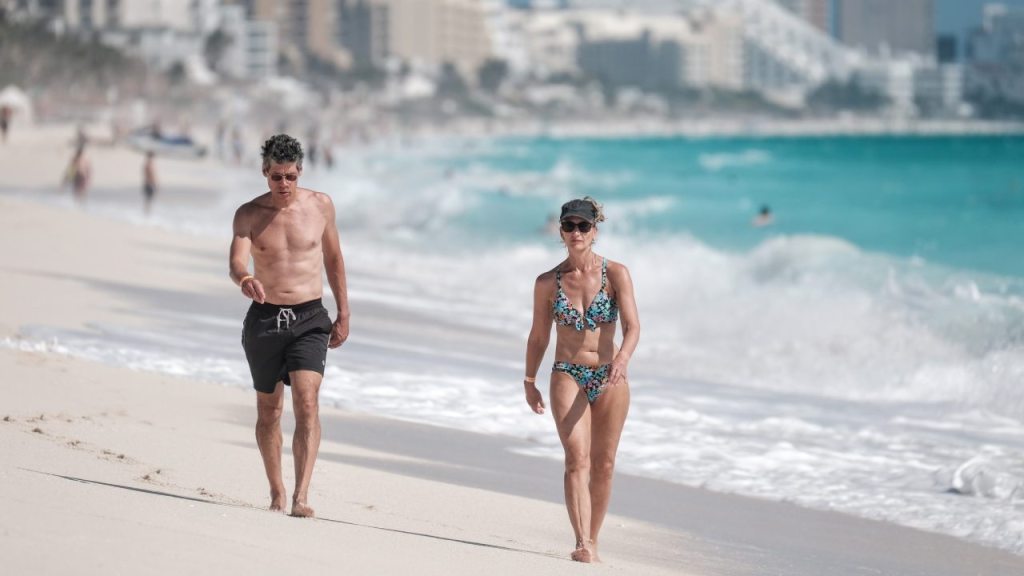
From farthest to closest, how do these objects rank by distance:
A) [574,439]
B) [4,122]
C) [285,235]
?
1. [4,122]
2. [285,235]
3. [574,439]

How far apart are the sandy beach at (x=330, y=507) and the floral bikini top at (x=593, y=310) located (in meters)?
0.88

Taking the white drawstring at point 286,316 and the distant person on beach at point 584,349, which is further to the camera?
the white drawstring at point 286,316

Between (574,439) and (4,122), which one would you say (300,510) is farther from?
(4,122)

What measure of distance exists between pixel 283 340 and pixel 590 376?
46.1 inches

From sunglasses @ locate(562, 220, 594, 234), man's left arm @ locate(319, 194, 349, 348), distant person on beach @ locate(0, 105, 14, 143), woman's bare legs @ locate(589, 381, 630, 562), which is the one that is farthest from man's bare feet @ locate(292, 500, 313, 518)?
distant person on beach @ locate(0, 105, 14, 143)

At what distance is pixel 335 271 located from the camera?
5.87 meters

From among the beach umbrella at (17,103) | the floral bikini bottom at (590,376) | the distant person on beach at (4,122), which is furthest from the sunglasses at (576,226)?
the beach umbrella at (17,103)

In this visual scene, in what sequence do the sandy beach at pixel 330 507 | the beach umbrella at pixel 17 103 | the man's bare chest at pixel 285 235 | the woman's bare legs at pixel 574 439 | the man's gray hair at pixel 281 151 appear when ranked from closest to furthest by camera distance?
the sandy beach at pixel 330 507 < the woman's bare legs at pixel 574 439 < the man's gray hair at pixel 281 151 < the man's bare chest at pixel 285 235 < the beach umbrella at pixel 17 103

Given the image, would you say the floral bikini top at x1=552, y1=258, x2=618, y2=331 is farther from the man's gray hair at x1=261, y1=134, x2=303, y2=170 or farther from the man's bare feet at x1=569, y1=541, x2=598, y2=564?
the man's gray hair at x1=261, y1=134, x2=303, y2=170

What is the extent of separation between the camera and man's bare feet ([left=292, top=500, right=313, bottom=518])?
5.58m

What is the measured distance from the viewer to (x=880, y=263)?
69.6 feet

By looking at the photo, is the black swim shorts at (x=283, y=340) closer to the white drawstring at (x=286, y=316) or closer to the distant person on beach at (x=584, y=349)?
the white drawstring at (x=286, y=316)

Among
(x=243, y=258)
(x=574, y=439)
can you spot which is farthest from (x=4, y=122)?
(x=574, y=439)

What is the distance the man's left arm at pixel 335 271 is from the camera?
5.75 meters
